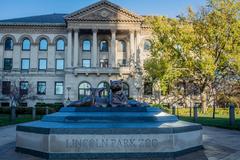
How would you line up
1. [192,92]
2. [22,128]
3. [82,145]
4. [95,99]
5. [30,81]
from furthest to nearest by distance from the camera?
1. [30,81]
2. [192,92]
3. [95,99]
4. [22,128]
5. [82,145]

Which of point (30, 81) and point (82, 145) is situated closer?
point (82, 145)

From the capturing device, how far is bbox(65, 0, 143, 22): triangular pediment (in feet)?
188

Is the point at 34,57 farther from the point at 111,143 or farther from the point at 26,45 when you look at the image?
the point at 111,143

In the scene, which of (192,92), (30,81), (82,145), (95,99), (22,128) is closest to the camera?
(82,145)

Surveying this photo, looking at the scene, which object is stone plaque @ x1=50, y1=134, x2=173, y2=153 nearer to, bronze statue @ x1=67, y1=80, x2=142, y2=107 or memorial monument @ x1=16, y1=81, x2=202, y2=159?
memorial monument @ x1=16, y1=81, x2=202, y2=159

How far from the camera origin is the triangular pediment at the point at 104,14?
57.4 m

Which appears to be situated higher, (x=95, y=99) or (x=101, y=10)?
(x=101, y=10)

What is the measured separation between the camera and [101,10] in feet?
190

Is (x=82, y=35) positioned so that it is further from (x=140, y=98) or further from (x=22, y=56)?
(x=140, y=98)

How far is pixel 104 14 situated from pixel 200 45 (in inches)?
957

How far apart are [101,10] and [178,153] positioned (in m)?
52.0

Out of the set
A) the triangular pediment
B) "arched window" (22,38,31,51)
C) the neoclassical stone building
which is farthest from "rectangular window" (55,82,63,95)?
the triangular pediment

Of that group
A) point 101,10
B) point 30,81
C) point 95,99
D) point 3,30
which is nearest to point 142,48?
point 101,10

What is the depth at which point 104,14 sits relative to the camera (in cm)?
5816
